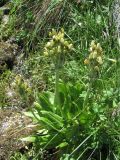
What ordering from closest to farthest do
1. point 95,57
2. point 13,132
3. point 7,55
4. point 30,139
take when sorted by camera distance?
point 95,57 → point 30,139 → point 13,132 → point 7,55

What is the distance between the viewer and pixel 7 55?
187 inches

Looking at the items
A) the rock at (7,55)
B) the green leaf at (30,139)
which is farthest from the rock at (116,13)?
the green leaf at (30,139)

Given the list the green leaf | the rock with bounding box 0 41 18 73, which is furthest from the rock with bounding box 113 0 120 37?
the green leaf

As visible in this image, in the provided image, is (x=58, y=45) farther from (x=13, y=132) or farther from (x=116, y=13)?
(x=116, y=13)

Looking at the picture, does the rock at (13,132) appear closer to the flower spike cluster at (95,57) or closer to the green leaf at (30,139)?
the green leaf at (30,139)

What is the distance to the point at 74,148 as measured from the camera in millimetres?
3363

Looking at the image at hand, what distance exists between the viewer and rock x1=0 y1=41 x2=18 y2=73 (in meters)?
4.67

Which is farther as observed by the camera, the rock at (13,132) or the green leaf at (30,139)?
the rock at (13,132)

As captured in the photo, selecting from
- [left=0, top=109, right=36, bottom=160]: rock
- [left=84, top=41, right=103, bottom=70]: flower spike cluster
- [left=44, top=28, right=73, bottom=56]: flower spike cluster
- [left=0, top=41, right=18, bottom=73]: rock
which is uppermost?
[left=44, top=28, right=73, bottom=56]: flower spike cluster

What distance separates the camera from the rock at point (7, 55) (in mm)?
4672

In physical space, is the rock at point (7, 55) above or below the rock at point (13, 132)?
above

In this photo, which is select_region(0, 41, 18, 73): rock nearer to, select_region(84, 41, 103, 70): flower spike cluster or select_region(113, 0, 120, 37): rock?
select_region(113, 0, 120, 37): rock

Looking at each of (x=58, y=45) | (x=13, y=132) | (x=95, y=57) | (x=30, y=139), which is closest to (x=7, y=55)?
(x=13, y=132)

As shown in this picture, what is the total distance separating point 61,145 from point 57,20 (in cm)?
173
